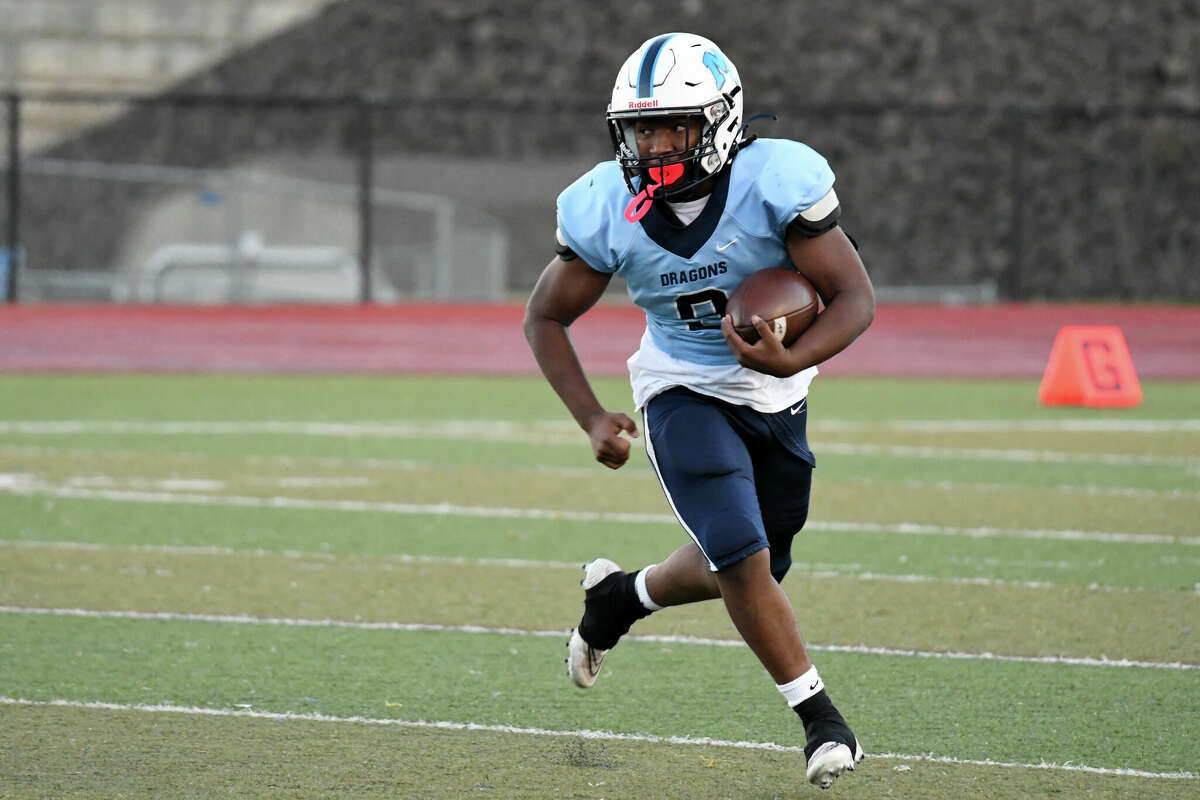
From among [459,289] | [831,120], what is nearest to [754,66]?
[831,120]

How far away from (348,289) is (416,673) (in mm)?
14831

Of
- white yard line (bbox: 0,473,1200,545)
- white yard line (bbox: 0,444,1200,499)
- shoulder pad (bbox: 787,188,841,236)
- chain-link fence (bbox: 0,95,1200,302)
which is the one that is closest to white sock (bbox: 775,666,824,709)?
shoulder pad (bbox: 787,188,841,236)

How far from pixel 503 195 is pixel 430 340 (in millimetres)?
13765

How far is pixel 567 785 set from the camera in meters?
3.96

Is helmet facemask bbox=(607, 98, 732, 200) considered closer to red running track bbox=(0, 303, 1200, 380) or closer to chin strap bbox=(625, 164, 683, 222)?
chin strap bbox=(625, 164, 683, 222)

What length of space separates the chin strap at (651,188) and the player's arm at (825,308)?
11.6 inches

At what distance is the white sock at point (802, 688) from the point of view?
3920 mm

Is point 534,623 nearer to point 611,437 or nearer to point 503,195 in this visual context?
point 611,437

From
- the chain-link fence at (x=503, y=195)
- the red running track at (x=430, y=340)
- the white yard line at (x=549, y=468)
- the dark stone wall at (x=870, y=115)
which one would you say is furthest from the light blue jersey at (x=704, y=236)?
the dark stone wall at (x=870, y=115)

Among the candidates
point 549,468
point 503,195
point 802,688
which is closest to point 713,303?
point 802,688

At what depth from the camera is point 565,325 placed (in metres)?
4.56

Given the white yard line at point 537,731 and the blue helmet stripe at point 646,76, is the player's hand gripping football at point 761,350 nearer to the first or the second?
the blue helmet stripe at point 646,76

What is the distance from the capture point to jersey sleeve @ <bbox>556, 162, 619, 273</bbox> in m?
4.28

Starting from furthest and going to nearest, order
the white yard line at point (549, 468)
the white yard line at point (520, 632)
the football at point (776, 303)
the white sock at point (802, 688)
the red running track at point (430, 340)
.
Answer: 1. the red running track at point (430, 340)
2. the white yard line at point (549, 468)
3. the white yard line at point (520, 632)
4. the football at point (776, 303)
5. the white sock at point (802, 688)
